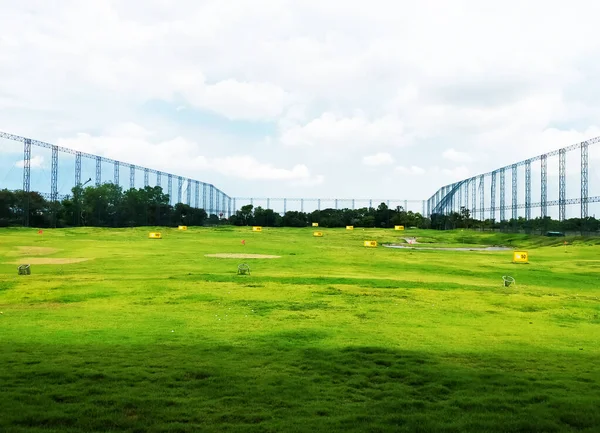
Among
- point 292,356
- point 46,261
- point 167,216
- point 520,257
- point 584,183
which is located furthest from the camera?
point 167,216

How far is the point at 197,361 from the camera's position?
382 inches

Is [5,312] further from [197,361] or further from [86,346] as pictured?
[197,361]

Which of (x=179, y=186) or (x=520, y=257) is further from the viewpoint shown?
(x=179, y=186)

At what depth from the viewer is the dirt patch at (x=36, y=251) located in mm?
37000

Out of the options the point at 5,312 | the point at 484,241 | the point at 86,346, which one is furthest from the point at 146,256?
the point at 484,241

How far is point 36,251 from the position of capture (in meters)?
38.6

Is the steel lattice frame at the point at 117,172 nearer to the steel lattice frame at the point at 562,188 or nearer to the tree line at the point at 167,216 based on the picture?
the tree line at the point at 167,216

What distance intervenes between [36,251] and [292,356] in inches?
1331

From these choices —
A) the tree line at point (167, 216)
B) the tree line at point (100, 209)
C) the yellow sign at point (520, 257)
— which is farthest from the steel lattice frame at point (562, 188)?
the tree line at point (100, 209)

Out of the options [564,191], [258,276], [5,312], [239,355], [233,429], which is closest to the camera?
[233,429]

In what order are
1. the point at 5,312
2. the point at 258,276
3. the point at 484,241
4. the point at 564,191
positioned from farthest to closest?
the point at 484,241, the point at 564,191, the point at 258,276, the point at 5,312

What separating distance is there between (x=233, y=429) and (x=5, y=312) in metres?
11.5

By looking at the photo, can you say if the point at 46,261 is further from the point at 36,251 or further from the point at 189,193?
the point at 189,193

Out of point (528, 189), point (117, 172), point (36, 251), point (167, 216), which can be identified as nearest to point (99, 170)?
point (117, 172)
